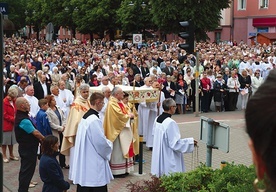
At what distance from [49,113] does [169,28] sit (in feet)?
127

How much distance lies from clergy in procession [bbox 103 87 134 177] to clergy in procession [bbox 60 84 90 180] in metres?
0.48

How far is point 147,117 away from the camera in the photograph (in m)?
12.6

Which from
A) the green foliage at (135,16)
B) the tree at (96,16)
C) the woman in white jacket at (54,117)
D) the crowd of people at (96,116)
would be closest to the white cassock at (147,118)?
the crowd of people at (96,116)

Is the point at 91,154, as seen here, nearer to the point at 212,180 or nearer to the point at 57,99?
the point at 212,180

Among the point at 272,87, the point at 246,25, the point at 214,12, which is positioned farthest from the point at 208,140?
the point at 246,25

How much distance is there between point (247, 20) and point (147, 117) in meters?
45.0

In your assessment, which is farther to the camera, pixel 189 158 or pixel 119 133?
pixel 189 158

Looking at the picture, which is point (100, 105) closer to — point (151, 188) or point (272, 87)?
point (151, 188)

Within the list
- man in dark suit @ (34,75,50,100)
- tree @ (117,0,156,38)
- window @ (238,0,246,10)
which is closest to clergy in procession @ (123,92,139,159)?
man in dark suit @ (34,75,50,100)

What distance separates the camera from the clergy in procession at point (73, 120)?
355 inches

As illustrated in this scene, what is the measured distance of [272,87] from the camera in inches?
39.4

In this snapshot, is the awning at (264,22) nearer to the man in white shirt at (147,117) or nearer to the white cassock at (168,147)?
the man in white shirt at (147,117)

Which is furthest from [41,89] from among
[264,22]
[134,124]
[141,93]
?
[264,22]

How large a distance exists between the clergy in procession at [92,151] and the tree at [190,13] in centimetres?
3812
